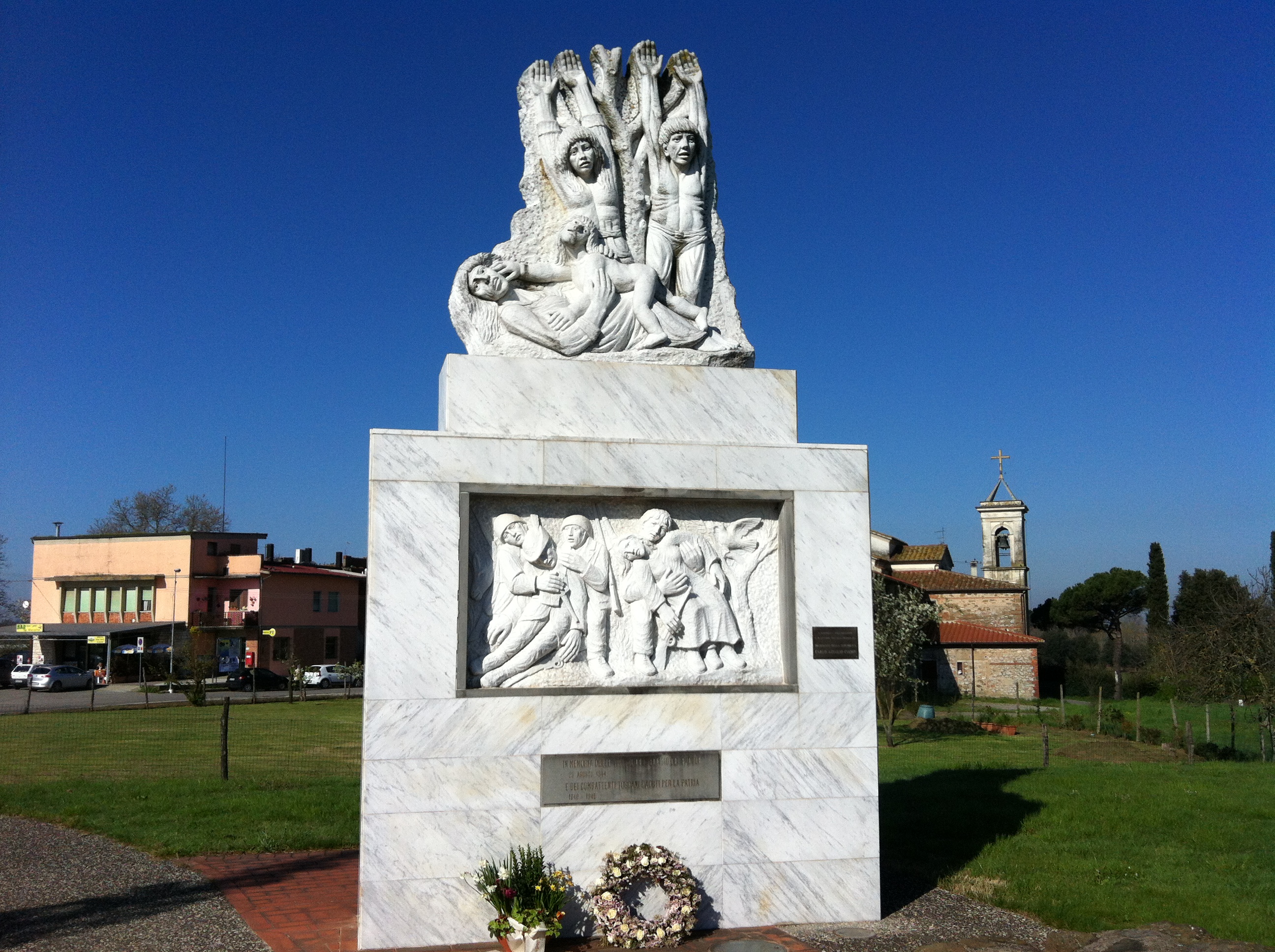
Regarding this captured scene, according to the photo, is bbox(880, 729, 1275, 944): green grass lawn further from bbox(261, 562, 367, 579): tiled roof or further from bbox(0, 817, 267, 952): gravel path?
bbox(261, 562, 367, 579): tiled roof

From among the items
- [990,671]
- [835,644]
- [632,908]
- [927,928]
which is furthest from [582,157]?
[990,671]

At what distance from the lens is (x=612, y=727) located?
7062 millimetres

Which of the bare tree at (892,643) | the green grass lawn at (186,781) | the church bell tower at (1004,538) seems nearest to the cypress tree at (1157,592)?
the church bell tower at (1004,538)

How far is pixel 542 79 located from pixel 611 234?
1573mm

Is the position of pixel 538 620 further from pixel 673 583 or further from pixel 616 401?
pixel 616 401

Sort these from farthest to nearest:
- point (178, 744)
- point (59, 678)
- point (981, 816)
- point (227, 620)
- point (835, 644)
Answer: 1. point (227, 620)
2. point (59, 678)
3. point (178, 744)
4. point (981, 816)
5. point (835, 644)

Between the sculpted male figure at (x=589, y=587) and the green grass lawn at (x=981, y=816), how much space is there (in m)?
3.28

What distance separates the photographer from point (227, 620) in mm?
47250

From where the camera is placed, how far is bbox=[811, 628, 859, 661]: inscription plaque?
7.45 m

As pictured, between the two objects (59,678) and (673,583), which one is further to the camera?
(59,678)

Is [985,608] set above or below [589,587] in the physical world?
below

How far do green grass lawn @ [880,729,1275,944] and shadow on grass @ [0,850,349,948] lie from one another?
524 cm

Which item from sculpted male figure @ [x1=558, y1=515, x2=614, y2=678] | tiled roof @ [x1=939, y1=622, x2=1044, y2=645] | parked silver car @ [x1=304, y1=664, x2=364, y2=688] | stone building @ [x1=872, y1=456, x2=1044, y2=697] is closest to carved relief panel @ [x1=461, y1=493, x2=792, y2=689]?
sculpted male figure @ [x1=558, y1=515, x2=614, y2=678]

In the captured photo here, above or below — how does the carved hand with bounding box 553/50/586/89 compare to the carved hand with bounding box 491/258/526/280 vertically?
above
